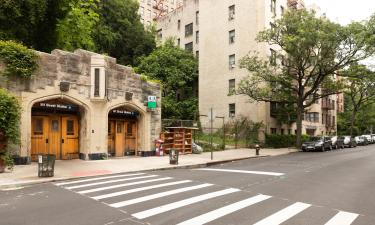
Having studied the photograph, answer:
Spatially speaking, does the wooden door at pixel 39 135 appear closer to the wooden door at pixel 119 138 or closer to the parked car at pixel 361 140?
the wooden door at pixel 119 138

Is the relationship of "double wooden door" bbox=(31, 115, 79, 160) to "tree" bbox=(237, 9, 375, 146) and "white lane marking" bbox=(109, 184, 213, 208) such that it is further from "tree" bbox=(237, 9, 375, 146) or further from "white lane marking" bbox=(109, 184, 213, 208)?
"tree" bbox=(237, 9, 375, 146)

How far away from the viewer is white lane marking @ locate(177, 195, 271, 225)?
294 inches

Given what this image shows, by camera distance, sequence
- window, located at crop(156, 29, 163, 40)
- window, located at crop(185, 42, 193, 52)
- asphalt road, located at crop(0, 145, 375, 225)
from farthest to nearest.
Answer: window, located at crop(156, 29, 163, 40), window, located at crop(185, 42, 193, 52), asphalt road, located at crop(0, 145, 375, 225)

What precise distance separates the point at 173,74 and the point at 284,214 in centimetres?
3636

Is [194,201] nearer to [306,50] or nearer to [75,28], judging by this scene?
[75,28]

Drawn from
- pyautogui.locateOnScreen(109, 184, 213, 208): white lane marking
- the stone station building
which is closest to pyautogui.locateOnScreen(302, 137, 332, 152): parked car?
the stone station building

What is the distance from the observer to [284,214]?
8.24 m

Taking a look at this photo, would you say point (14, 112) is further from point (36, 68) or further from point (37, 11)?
point (37, 11)

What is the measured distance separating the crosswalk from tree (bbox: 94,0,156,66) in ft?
116

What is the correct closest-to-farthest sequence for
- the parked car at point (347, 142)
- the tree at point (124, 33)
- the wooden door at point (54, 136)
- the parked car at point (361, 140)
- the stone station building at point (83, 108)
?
the stone station building at point (83, 108), the wooden door at point (54, 136), the parked car at point (347, 142), the tree at point (124, 33), the parked car at point (361, 140)

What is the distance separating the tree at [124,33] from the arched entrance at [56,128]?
2572cm

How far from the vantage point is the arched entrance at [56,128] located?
18.8m

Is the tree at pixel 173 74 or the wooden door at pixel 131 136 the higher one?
the tree at pixel 173 74

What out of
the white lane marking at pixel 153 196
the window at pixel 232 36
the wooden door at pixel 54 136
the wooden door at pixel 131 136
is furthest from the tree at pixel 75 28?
the white lane marking at pixel 153 196
